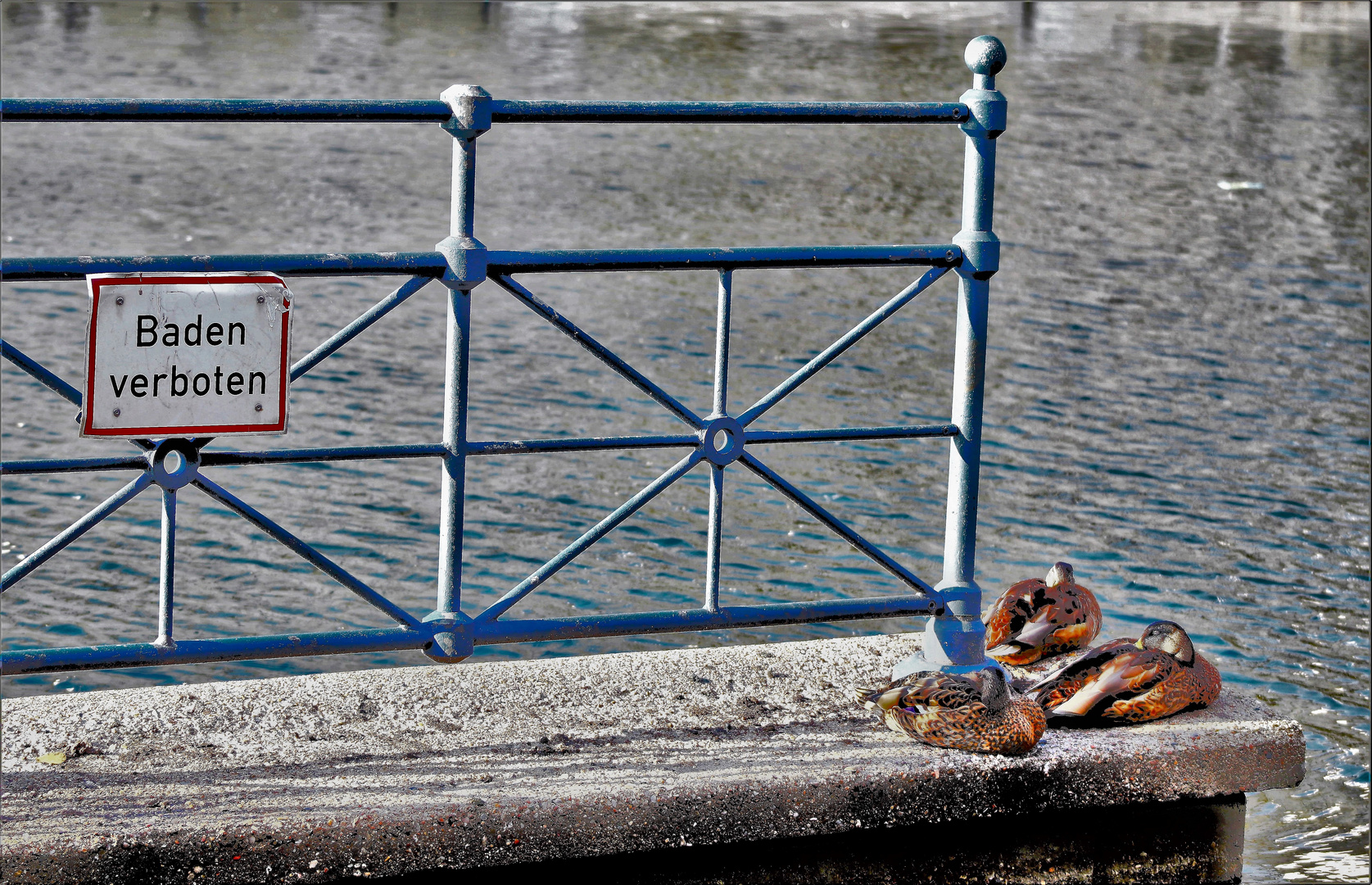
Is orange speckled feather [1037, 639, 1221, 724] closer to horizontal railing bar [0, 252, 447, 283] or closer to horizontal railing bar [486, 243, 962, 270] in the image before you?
horizontal railing bar [486, 243, 962, 270]

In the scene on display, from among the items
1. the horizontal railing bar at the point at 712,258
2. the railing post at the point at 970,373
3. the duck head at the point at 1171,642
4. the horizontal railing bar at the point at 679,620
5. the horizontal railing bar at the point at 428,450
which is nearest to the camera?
the horizontal railing bar at the point at 428,450

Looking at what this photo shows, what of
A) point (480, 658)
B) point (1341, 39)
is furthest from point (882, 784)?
point (1341, 39)

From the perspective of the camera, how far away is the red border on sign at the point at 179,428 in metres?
3.18

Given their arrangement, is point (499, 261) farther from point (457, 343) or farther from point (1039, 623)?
point (1039, 623)

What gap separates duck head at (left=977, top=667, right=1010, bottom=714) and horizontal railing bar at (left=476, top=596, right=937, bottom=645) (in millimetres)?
233

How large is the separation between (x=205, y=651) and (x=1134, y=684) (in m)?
2.09

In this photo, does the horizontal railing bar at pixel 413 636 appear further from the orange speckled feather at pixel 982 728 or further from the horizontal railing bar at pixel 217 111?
the horizontal railing bar at pixel 217 111

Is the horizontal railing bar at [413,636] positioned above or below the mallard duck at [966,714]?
above

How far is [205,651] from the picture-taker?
3320 millimetres

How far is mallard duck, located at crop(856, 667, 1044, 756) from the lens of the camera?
3.61m

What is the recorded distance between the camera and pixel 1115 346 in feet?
34.6

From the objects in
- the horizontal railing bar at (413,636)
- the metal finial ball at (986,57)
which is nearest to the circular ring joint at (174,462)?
the horizontal railing bar at (413,636)

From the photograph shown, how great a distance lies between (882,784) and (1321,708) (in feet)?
10.3

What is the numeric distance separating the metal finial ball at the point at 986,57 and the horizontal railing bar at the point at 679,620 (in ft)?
3.97
